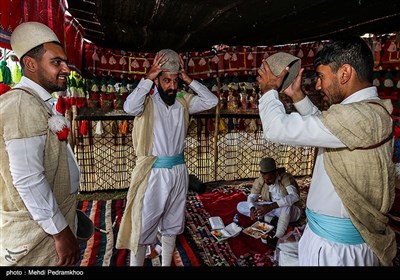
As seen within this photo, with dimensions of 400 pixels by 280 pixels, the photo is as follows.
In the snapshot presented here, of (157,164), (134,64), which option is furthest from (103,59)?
(157,164)

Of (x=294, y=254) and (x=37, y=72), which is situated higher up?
(x=37, y=72)

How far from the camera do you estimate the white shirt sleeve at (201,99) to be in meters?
3.12

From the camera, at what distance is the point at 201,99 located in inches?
124

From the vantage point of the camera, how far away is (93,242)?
12.3ft

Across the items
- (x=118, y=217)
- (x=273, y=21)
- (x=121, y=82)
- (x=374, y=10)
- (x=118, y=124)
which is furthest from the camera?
(x=118, y=124)

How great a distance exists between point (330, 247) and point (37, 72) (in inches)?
74.4

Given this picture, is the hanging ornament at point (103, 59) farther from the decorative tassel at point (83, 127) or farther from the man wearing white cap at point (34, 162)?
the man wearing white cap at point (34, 162)

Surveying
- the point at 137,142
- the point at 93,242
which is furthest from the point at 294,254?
the point at 93,242

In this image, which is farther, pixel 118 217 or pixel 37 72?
pixel 118 217

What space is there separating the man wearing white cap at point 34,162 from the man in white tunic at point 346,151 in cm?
116

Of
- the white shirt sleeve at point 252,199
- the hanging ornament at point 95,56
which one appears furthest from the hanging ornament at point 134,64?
the white shirt sleeve at point 252,199

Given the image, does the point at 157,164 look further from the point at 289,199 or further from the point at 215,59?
the point at 215,59

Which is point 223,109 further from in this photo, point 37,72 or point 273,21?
point 37,72

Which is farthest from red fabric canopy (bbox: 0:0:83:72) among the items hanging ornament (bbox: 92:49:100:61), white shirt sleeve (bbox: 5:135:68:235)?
hanging ornament (bbox: 92:49:100:61)
